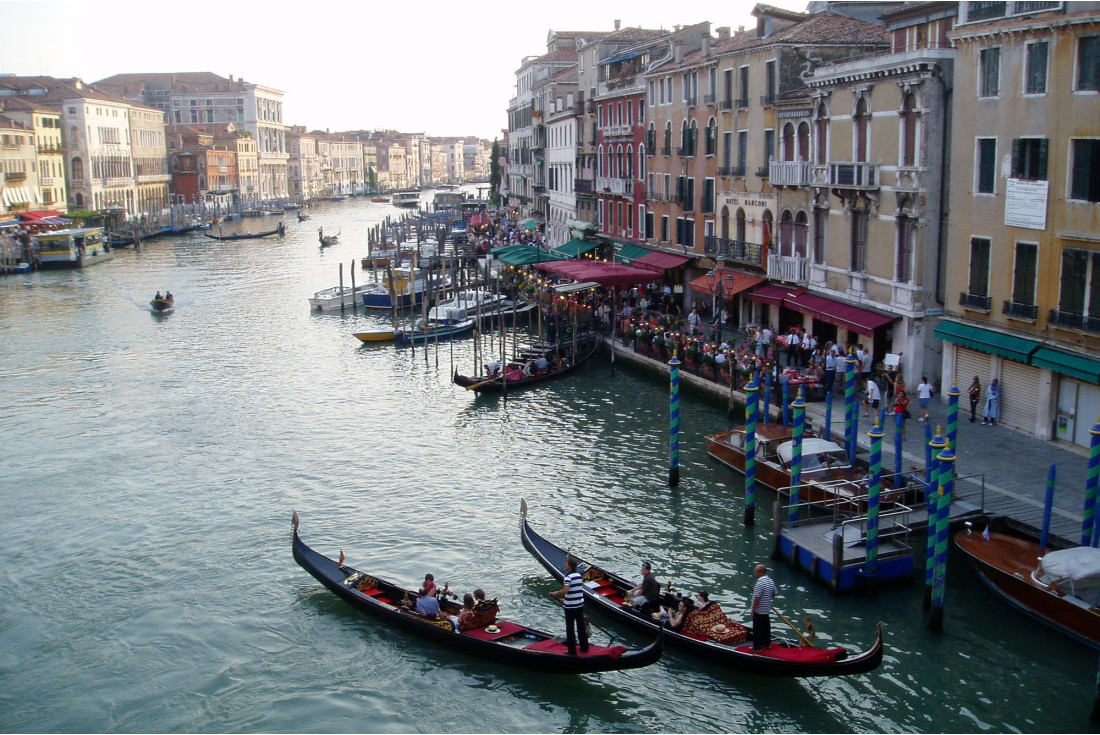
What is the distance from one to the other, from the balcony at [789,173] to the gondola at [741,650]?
15.0m

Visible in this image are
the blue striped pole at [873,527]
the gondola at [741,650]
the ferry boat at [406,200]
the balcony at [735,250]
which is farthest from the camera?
the ferry boat at [406,200]

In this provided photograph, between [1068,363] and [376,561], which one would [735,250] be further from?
[376,561]

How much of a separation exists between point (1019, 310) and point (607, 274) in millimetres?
15838

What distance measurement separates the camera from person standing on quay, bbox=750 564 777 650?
12.2m

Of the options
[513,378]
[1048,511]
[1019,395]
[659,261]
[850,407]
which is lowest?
[513,378]

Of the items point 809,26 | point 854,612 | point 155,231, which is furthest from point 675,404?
point 155,231

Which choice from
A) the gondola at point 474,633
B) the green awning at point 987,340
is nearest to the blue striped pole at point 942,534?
the gondola at point 474,633

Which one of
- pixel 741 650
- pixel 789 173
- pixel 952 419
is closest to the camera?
pixel 741 650

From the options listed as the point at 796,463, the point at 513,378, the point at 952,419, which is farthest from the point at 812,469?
the point at 513,378

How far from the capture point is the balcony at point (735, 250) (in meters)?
29.4

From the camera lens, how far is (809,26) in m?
28.5

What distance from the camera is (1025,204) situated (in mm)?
18500

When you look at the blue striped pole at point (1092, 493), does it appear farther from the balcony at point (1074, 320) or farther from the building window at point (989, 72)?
the building window at point (989, 72)

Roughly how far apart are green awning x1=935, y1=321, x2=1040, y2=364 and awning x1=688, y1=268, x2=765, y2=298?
27.5 ft
